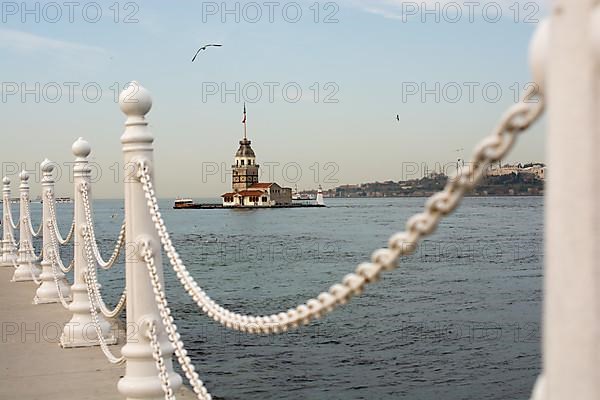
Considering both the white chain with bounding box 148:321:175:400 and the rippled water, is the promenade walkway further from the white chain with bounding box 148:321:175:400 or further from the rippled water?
the rippled water

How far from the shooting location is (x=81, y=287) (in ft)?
19.6

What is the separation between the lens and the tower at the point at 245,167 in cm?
12344

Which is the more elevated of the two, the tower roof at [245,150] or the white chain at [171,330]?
the tower roof at [245,150]

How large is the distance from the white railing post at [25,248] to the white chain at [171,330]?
23.7ft

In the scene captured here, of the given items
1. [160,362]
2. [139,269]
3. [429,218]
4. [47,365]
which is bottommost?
[47,365]

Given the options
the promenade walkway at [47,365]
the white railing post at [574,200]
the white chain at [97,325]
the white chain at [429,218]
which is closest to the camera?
the white railing post at [574,200]

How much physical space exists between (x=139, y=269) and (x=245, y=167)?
12045 centimetres

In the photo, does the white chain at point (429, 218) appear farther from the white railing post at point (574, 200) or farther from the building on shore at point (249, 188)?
the building on shore at point (249, 188)

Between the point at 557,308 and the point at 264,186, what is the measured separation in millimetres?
131515

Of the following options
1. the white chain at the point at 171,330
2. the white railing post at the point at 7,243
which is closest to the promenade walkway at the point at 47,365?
the white chain at the point at 171,330

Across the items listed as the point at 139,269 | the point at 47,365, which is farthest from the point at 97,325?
the point at 139,269

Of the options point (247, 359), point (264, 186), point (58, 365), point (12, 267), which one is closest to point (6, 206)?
point (12, 267)

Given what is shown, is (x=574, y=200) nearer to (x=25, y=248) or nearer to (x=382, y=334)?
(x=25, y=248)

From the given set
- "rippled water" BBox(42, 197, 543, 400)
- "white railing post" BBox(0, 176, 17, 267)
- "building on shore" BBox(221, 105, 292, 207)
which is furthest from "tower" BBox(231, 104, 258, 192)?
"white railing post" BBox(0, 176, 17, 267)
